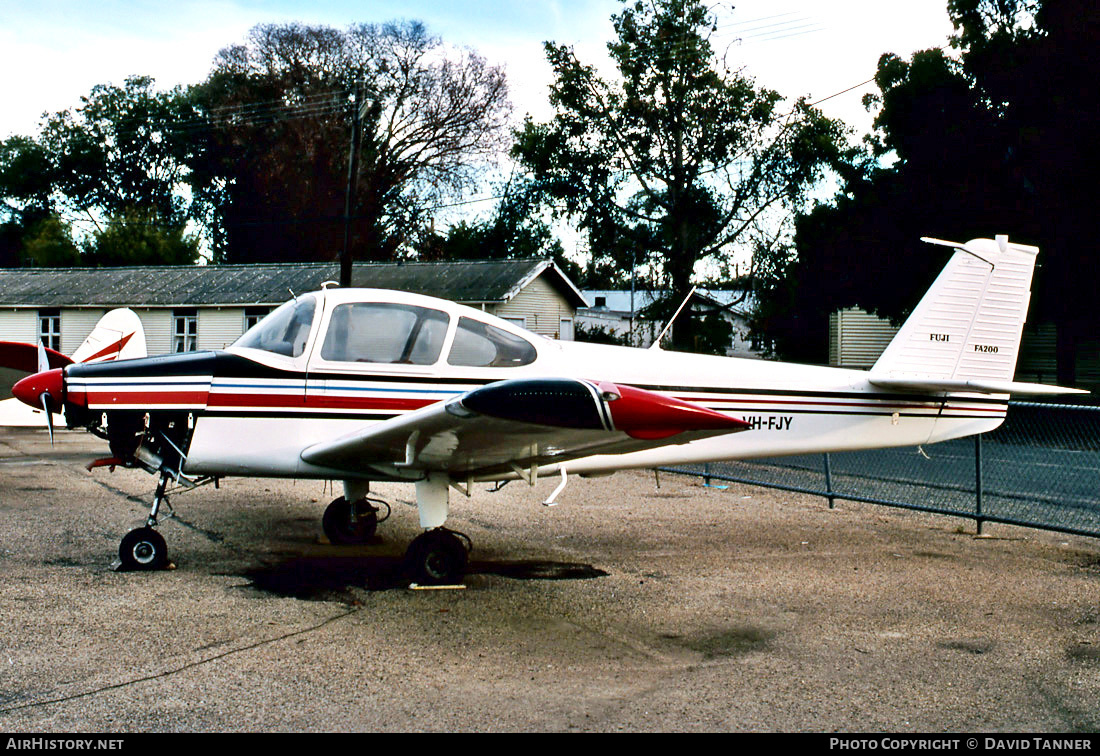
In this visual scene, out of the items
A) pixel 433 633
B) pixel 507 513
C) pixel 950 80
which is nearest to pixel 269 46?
pixel 950 80

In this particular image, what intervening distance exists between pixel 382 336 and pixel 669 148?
3106cm

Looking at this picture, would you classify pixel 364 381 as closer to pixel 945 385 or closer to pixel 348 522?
pixel 348 522

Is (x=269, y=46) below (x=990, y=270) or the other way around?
the other way around

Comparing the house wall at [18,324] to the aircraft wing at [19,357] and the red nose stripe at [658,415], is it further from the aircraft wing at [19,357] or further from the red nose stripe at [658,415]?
the red nose stripe at [658,415]

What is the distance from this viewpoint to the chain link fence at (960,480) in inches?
369

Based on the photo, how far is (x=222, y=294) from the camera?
3444cm

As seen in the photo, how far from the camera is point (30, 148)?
6028 cm

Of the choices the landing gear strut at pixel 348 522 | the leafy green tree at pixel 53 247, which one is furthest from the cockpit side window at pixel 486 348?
the leafy green tree at pixel 53 247

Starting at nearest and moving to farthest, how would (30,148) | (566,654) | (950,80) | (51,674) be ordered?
(51,674) → (566,654) → (950,80) → (30,148)

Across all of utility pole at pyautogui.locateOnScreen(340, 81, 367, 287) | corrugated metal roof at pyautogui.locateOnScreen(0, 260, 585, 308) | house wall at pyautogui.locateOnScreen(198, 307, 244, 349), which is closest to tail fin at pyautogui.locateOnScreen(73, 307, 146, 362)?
utility pole at pyautogui.locateOnScreen(340, 81, 367, 287)

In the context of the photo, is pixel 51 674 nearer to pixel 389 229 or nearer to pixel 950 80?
pixel 950 80

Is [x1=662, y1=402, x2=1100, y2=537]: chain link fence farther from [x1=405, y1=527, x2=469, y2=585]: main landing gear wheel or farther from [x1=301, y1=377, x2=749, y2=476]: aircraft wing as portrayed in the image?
[x1=405, y1=527, x2=469, y2=585]: main landing gear wheel

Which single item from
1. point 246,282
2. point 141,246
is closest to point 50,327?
point 246,282

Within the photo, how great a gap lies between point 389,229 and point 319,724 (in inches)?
1824
